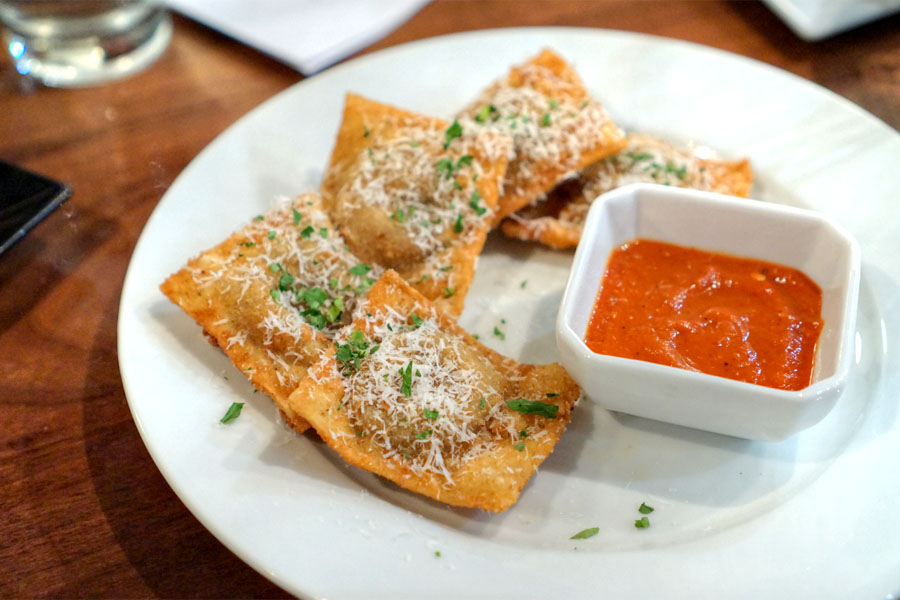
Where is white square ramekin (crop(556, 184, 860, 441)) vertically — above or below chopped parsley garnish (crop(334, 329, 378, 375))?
above

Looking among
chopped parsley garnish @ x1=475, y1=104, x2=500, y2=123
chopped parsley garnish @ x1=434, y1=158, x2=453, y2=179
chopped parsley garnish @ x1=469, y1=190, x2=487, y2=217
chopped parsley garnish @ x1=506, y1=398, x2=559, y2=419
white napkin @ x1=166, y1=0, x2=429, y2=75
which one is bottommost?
chopped parsley garnish @ x1=506, y1=398, x2=559, y2=419

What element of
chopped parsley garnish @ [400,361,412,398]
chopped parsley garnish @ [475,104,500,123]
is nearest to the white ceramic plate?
chopped parsley garnish @ [400,361,412,398]

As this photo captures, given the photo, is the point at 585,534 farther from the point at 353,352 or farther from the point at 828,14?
the point at 828,14

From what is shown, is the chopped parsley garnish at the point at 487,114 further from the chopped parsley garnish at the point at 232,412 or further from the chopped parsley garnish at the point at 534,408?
the chopped parsley garnish at the point at 232,412

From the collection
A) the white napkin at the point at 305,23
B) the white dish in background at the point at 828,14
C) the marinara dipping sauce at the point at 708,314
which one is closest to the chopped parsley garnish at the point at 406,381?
the marinara dipping sauce at the point at 708,314

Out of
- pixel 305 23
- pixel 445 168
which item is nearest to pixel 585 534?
pixel 445 168

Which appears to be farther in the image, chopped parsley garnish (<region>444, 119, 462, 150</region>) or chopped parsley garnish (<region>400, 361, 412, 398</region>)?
chopped parsley garnish (<region>444, 119, 462, 150</region>)

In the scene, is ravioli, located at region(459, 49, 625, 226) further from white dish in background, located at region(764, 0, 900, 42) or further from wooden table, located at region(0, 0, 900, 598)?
white dish in background, located at region(764, 0, 900, 42)
